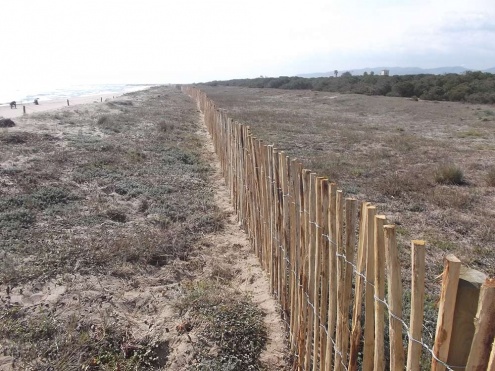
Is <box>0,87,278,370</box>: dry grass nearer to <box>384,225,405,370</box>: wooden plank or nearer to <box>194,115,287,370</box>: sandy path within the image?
<box>194,115,287,370</box>: sandy path

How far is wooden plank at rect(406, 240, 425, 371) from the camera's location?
4.96 ft

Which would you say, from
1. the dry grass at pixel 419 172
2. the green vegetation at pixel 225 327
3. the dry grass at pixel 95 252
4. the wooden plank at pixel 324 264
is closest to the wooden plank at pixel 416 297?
the wooden plank at pixel 324 264

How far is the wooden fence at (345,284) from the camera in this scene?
1367 mm

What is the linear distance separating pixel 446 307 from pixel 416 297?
189 mm

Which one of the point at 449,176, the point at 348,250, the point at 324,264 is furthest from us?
the point at 449,176

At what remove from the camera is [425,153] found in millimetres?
11867

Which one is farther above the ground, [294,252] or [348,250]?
[348,250]

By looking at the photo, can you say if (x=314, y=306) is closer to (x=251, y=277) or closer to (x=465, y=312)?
(x=465, y=312)

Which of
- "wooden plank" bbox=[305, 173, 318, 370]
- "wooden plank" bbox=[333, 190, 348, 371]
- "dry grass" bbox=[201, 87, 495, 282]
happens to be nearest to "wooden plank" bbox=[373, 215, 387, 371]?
"wooden plank" bbox=[333, 190, 348, 371]

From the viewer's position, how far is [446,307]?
138cm

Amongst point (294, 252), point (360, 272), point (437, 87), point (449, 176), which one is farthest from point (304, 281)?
point (437, 87)

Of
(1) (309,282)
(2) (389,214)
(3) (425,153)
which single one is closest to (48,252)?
(1) (309,282)

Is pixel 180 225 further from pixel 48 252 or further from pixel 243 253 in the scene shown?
pixel 48 252

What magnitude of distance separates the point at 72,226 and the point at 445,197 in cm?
651
